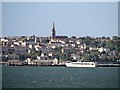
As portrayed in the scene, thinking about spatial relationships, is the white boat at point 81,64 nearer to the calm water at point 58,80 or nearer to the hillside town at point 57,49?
the hillside town at point 57,49

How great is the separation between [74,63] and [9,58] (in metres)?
6.83

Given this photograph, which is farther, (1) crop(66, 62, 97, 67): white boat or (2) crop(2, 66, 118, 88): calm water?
(1) crop(66, 62, 97, 67): white boat

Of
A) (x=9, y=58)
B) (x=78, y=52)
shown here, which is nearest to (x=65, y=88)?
(x=9, y=58)

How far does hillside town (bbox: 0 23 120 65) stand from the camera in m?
58.4

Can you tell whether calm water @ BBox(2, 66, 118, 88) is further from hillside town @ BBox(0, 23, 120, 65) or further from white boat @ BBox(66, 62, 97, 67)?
hillside town @ BBox(0, 23, 120, 65)

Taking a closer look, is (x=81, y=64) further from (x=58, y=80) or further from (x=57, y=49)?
(x=58, y=80)

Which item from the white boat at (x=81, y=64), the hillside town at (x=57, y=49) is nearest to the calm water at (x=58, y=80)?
the white boat at (x=81, y=64)

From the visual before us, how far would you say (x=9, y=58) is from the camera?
58500 millimetres

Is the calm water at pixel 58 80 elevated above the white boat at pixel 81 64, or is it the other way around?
the calm water at pixel 58 80

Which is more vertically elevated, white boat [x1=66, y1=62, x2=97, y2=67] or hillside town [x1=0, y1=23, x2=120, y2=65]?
hillside town [x1=0, y1=23, x2=120, y2=65]

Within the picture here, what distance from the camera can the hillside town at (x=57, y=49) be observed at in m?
58.4

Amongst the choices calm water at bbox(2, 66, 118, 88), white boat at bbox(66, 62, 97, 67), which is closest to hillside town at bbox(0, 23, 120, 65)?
white boat at bbox(66, 62, 97, 67)

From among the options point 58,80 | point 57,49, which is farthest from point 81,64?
point 58,80

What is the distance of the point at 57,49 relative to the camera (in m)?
65.1
